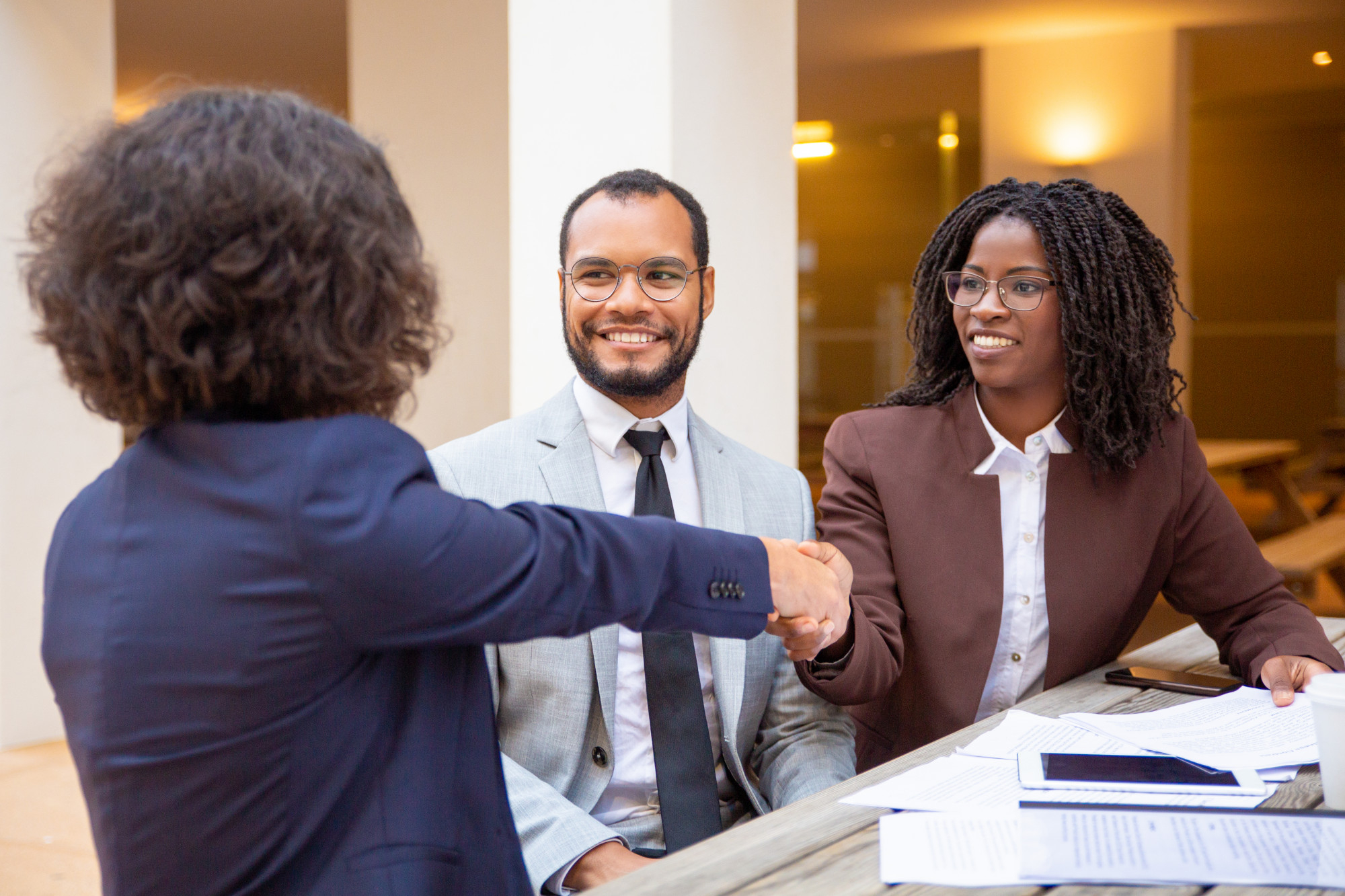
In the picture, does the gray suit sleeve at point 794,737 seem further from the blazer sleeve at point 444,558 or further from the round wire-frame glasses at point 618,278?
the blazer sleeve at point 444,558

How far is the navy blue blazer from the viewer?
0.92 meters

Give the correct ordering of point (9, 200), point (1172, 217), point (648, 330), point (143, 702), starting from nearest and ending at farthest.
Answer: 1. point (143, 702)
2. point (648, 330)
3. point (9, 200)
4. point (1172, 217)

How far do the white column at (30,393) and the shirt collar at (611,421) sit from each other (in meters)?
2.79

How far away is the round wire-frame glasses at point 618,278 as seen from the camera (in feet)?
6.15

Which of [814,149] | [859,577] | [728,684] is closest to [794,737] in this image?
[728,684]

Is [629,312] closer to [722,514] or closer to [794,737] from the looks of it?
[722,514]

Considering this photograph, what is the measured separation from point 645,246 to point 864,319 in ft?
37.7

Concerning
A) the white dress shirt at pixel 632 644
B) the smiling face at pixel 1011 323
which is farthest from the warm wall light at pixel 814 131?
the white dress shirt at pixel 632 644

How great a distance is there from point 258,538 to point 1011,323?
1341 millimetres

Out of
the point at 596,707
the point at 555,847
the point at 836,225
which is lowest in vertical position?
the point at 555,847

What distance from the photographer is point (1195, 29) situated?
6.97m

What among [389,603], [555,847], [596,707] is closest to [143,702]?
[389,603]

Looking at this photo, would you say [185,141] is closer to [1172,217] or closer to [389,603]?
[389,603]

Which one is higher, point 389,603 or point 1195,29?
point 1195,29
